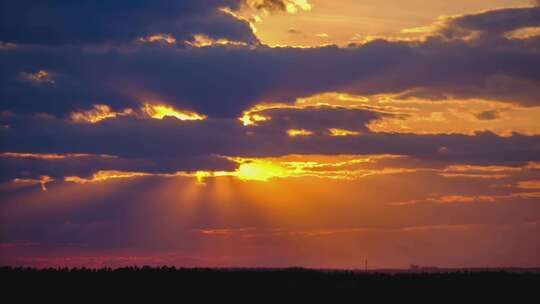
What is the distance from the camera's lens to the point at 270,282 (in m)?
99.7

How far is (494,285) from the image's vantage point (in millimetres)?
99500

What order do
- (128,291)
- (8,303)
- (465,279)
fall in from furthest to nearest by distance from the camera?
(465,279)
(128,291)
(8,303)

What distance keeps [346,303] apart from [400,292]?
762 cm

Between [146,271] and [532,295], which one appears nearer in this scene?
[532,295]

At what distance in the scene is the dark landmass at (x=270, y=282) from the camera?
9525 centimetres

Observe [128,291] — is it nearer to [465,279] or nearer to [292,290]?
[292,290]

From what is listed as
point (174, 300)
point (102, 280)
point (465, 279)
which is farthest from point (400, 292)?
point (102, 280)

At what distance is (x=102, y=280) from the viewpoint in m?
101

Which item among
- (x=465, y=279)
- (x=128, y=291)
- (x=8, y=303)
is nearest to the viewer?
(x=8, y=303)

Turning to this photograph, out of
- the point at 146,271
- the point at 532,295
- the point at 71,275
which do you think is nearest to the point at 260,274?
the point at 146,271

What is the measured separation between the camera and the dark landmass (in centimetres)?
9525

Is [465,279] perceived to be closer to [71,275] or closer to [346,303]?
[346,303]

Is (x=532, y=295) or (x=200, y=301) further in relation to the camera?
(x=532, y=295)

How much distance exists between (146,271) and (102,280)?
1124 centimetres
